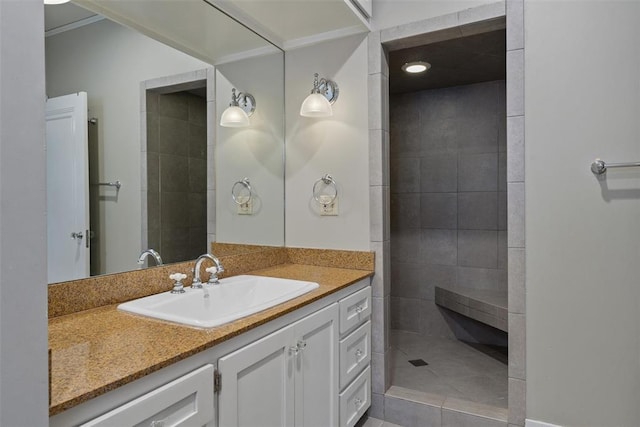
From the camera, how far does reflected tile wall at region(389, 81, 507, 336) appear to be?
3.21 m

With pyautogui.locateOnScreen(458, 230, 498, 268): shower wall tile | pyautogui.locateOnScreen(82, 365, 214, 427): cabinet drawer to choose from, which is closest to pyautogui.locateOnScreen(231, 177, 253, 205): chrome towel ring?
pyautogui.locateOnScreen(82, 365, 214, 427): cabinet drawer

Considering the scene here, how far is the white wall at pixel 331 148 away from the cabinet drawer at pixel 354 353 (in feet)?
1.54

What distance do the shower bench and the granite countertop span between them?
1.75m

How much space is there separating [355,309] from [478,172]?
1876mm

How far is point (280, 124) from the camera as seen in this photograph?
246cm

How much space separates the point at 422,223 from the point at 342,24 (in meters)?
1.91

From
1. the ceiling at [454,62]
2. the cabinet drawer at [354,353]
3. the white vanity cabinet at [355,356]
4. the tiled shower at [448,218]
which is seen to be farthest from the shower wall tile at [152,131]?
the tiled shower at [448,218]

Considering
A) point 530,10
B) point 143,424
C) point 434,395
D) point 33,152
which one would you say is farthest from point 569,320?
point 33,152

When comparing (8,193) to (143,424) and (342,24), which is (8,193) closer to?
(143,424)

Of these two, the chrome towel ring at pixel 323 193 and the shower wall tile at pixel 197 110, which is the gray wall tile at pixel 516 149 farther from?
the shower wall tile at pixel 197 110

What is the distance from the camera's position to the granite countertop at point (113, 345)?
0.81m

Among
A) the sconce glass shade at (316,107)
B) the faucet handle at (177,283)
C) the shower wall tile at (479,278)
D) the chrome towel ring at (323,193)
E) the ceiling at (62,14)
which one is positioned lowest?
the shower wall tile at (479,278)

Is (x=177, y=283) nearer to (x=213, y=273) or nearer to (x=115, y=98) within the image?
(x=213, y=273)

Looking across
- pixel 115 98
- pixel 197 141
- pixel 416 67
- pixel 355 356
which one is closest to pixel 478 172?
pixel 416 67
